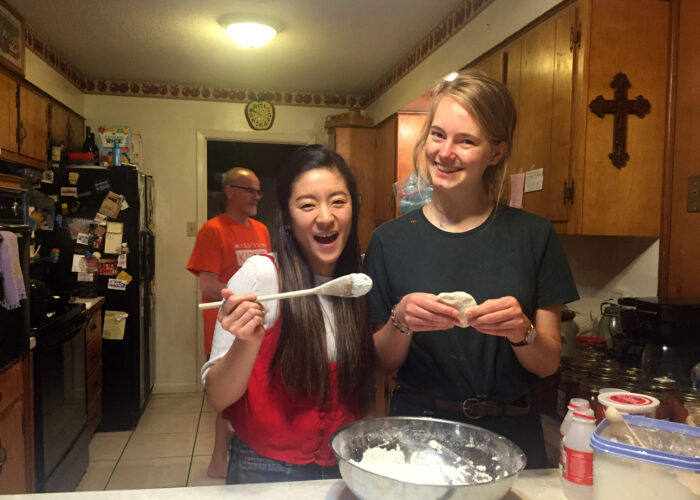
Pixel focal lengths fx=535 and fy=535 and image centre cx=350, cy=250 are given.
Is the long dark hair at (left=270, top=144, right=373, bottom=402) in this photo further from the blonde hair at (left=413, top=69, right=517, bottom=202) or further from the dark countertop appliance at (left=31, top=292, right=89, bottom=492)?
the dark countertop appliance at (left=31, top=292, right=89, bottom=492)

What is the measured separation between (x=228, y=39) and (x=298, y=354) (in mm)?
2855

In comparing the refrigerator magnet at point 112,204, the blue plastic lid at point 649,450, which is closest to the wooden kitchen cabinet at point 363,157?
the refrigerator magnet at point 112,204

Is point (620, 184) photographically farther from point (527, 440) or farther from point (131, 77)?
point (131, 77)

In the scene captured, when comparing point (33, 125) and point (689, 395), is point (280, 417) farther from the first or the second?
point (33, 125)

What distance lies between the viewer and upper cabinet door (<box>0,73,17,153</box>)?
2873 mm

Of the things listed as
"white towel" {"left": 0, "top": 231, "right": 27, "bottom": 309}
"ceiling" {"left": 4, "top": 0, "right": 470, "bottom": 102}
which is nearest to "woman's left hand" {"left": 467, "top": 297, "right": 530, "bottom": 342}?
"white towel" {"left": 0, "top": 231, "right": 27, "bottom": 309}

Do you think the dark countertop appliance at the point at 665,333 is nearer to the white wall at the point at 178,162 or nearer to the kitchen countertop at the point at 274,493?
the kitchen countertop at the point at 274,493

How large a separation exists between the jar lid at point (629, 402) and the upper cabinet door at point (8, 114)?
314cm

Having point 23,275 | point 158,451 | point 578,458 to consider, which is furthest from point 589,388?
point 158,451

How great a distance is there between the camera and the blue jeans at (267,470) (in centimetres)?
108

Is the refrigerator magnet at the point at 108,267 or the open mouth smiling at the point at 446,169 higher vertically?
the open mouth smiling at the point at 446,169

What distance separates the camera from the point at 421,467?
37.3 inches

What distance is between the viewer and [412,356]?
123 cm

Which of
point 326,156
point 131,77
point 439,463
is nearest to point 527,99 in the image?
point 326,156
